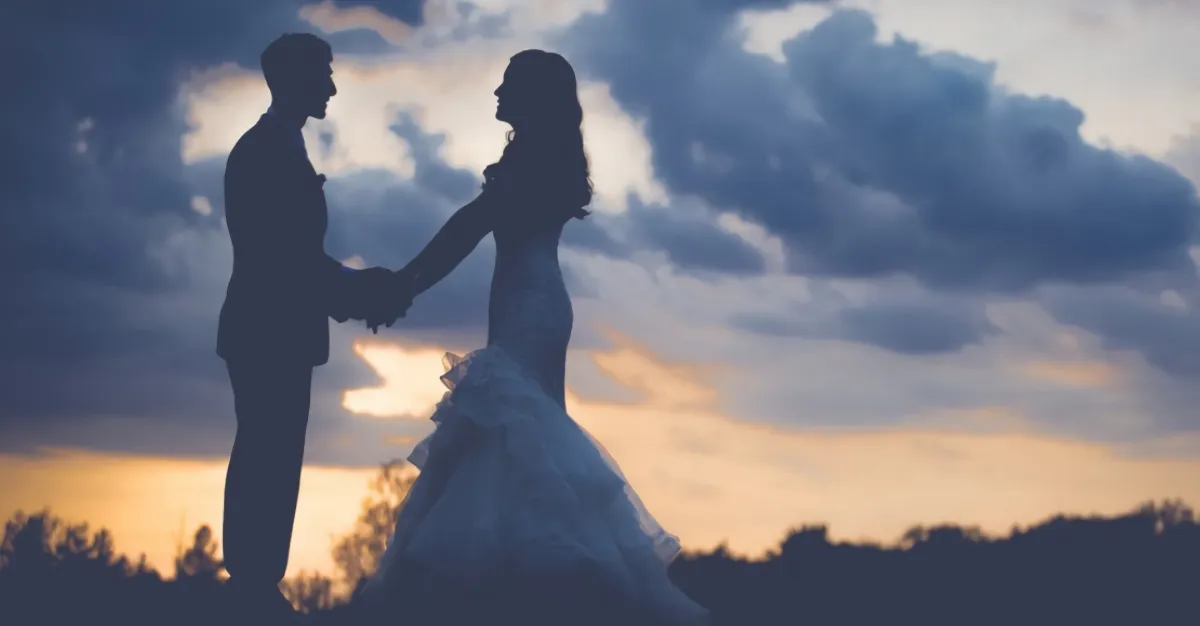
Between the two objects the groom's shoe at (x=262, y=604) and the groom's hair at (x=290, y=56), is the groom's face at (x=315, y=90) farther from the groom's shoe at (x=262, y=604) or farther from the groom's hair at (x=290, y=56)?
the groom's shoe at (x=262, y=604)

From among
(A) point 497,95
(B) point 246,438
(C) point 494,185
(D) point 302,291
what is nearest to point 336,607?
(B) point 246,438

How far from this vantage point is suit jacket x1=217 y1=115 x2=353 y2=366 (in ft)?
31.8

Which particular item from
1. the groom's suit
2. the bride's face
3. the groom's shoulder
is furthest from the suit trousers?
Result: the bride's face

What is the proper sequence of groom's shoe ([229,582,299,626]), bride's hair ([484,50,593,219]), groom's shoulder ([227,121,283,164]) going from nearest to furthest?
1. groom's shoe ([229,582,299,626])
2. bride's hair ([484,50,593,219])
3. groom's shoulder ([227,121,283,164])

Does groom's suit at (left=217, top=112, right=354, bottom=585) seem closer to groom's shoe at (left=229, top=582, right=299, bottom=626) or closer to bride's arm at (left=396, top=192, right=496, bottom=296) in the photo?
groom's shoe at (left=229, top=582, right=299, bottom=626)

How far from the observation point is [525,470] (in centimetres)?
845

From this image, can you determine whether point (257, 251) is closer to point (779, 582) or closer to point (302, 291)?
point (302, 291)

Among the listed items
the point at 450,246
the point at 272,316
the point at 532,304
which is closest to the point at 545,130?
the point at 450,246

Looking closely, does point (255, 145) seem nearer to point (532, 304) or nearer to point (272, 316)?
point (272, 316)

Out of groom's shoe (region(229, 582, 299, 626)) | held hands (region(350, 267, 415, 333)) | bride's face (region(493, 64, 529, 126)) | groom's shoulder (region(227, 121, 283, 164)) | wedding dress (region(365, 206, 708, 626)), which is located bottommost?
groom's shoe (region(229, 582, 299, 626))

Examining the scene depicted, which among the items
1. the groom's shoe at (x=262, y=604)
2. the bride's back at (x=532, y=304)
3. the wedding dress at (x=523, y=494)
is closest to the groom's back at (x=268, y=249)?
the wedding dress at (x=523, y=494)

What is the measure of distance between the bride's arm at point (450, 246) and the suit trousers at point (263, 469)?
4.00ft

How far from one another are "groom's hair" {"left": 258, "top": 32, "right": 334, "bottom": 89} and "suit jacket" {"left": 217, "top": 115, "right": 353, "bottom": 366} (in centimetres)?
39

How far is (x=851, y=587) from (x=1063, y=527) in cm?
291
